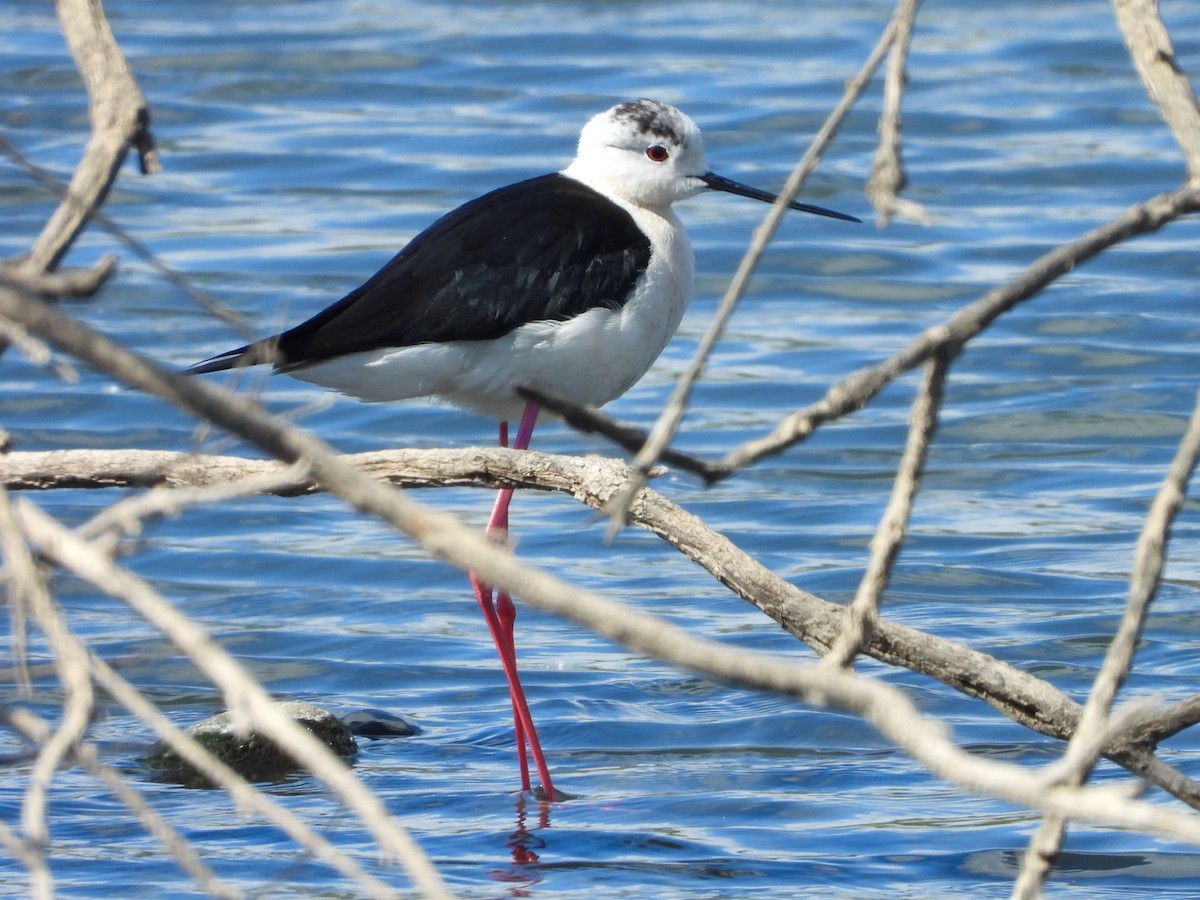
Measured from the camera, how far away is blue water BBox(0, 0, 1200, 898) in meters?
5.10

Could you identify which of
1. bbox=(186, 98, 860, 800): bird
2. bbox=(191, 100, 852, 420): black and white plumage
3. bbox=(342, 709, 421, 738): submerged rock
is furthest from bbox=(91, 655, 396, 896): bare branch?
bbox=(342, 709, 421, 738): submerged rock

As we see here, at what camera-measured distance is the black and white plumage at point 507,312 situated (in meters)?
5.00

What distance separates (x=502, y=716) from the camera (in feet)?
20.2

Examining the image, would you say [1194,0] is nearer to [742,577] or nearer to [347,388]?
[347,388]

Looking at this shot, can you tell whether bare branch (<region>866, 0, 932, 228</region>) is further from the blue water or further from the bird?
the bird

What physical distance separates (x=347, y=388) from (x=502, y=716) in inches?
58.8

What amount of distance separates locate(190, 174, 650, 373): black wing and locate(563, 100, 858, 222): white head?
1.21 ft

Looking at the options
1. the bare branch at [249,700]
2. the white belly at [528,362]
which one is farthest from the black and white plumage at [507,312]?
the bare branch at [249,700]

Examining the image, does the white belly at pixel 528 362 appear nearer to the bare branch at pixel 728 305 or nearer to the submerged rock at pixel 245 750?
the submerged rock at pixel 245 750

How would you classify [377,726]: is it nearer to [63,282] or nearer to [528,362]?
[528,362]

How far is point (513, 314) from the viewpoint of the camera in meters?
5.08

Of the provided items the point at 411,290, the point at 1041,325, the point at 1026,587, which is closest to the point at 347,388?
the point at 411,290

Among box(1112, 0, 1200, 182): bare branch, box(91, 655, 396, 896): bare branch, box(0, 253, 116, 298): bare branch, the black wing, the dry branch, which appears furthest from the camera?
the black wing

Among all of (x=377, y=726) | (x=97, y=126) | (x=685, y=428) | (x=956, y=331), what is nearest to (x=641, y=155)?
(x=377, y=726)
